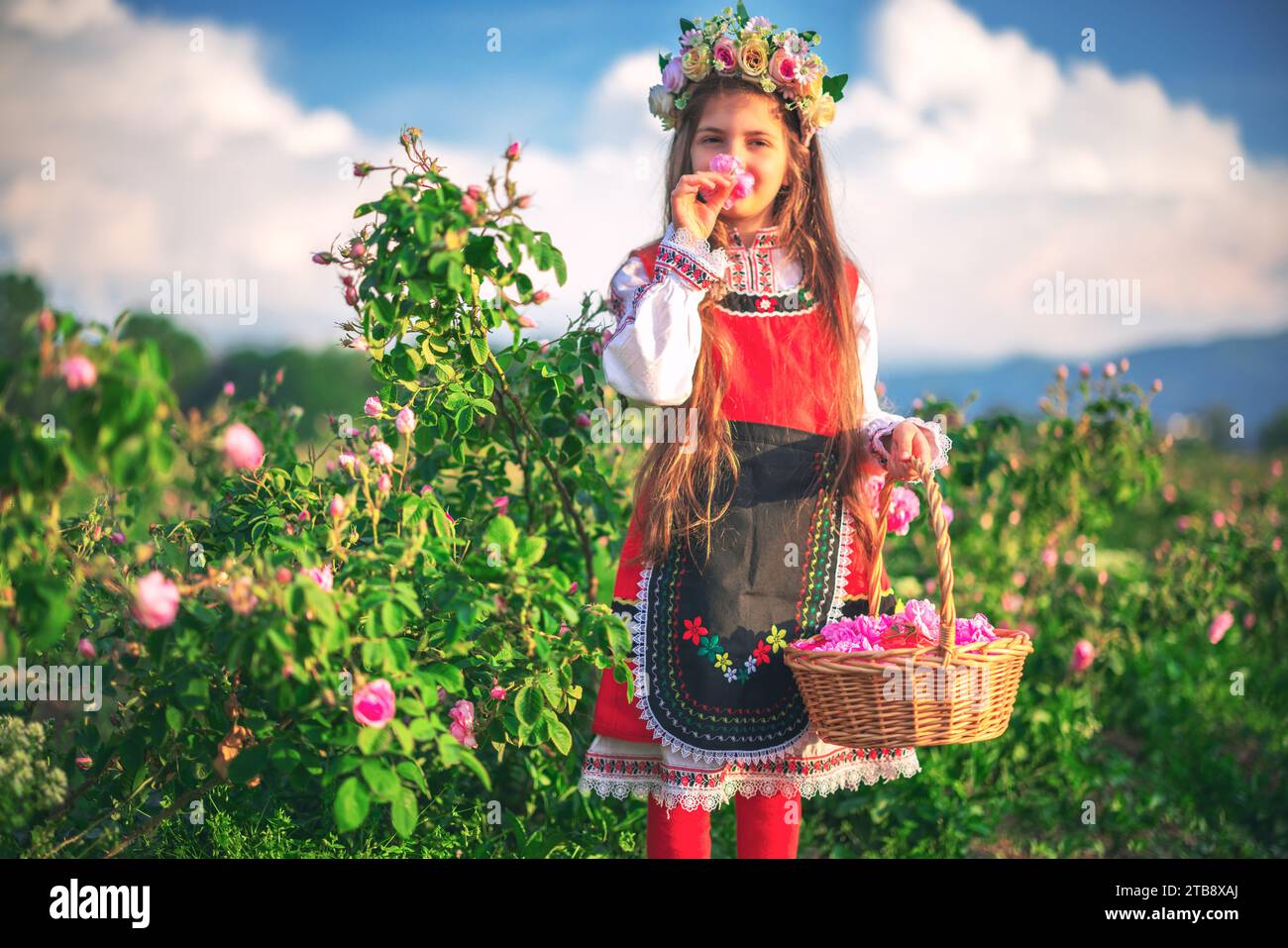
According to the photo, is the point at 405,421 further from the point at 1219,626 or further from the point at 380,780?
the point at 1219,626

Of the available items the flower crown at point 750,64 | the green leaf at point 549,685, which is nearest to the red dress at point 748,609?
the green leaf at point 549,685

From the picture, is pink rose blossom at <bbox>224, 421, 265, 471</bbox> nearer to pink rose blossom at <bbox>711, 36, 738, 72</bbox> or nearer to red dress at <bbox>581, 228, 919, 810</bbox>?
red dress at <bbox>581, 228, 919, 810</bbox>

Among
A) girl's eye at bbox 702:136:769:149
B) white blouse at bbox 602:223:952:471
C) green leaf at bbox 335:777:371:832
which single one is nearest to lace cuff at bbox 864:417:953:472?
white blouse at bbox 602:223:952:471

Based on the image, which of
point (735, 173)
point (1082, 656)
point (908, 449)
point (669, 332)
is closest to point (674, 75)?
point (735, 173)

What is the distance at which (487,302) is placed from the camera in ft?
8.14

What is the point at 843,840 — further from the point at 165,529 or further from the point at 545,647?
the point at 165,529

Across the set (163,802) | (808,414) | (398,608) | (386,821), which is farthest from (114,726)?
(808,414)

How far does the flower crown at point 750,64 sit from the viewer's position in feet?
8.23

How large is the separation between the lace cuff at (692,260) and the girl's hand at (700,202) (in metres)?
0.02

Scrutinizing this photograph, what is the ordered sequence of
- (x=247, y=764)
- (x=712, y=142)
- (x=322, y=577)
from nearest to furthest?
(x=322, y=577) < (x=247, y=764) < (x=712, y=142)

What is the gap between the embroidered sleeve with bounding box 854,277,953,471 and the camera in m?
2.46

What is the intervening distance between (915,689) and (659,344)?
89 centimetres

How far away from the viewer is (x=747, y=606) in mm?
2408

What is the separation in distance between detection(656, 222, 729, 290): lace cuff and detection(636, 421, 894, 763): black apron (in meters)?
0.35
